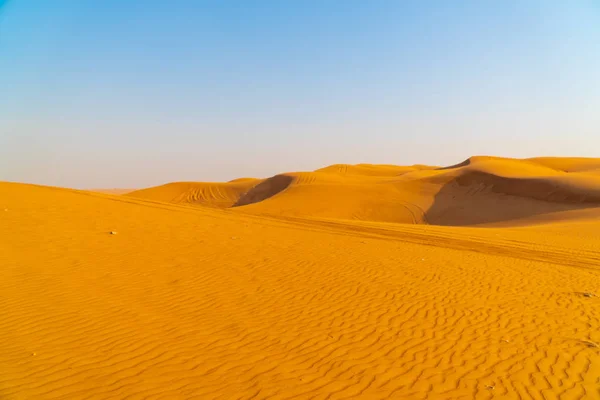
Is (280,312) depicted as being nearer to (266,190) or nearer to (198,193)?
(266,190)

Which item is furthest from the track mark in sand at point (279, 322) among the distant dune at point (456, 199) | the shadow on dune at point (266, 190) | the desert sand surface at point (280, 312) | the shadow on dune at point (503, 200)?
the shadow on dune at point (266, 190)

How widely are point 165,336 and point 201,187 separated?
63.9 metres

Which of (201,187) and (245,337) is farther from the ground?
(201,187)

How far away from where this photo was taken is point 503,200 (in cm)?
3278

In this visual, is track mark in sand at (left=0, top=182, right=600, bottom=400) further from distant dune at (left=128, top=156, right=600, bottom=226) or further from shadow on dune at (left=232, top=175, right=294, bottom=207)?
shadow on dune at (left=232, top=175, right=294, bottom=207)

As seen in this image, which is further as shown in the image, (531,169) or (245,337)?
(531,169)

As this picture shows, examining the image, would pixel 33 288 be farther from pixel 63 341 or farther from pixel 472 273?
pixel 472 273

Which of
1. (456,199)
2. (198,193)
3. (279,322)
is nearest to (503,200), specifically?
(456,199)

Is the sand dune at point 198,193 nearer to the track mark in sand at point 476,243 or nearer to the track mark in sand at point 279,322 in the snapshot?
the track mark in sand at point 476,243

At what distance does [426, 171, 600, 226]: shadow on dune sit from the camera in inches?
1163

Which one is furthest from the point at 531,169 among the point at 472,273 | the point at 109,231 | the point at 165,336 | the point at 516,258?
the point at 165,336

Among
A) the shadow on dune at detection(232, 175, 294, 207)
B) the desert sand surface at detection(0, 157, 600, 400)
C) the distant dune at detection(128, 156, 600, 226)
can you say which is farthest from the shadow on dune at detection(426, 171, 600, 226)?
the shadow on dune at detection(232, 175, 294, 207)

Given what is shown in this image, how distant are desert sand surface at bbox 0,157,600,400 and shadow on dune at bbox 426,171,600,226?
13.8 metres

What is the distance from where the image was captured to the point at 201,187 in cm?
6850
